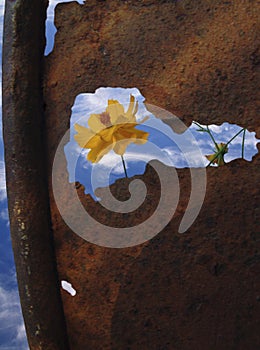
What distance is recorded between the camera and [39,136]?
124cm

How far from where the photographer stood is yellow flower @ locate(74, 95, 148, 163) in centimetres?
120

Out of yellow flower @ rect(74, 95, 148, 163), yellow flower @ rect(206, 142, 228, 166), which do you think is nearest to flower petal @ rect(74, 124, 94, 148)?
yellow flower @ rect(74, 95, 148, 163)

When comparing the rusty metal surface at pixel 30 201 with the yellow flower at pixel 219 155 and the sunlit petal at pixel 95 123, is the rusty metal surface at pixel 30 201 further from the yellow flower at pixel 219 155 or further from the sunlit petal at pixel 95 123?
the yellow flower at pixel 219 155

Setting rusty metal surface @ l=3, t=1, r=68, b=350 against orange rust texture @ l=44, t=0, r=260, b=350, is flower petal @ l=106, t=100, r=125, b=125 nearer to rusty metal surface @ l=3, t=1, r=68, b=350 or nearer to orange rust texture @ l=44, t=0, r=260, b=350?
orange rust texture @ l=44, t=0, r=260, b=350

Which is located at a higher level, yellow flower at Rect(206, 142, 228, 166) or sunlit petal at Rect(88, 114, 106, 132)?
sunlit petal at Rect(88, 114, 106, 132)

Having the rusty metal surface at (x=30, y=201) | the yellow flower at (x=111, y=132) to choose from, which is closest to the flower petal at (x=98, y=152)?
the yellow flower at (x=111, y=132)

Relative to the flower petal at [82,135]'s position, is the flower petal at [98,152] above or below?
below

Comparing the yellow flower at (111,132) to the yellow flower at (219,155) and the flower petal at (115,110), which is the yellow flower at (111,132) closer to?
the flower petal at (115,110)

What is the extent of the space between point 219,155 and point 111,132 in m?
0.21

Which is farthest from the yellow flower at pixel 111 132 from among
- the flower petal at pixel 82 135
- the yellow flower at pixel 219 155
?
the yellow flower at pixel 219 155

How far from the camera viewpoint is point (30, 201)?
1.21m

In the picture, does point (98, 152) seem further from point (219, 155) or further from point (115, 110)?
point (219, 155)

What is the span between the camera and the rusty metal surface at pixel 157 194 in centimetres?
113

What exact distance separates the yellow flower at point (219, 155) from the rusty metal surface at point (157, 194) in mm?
35
